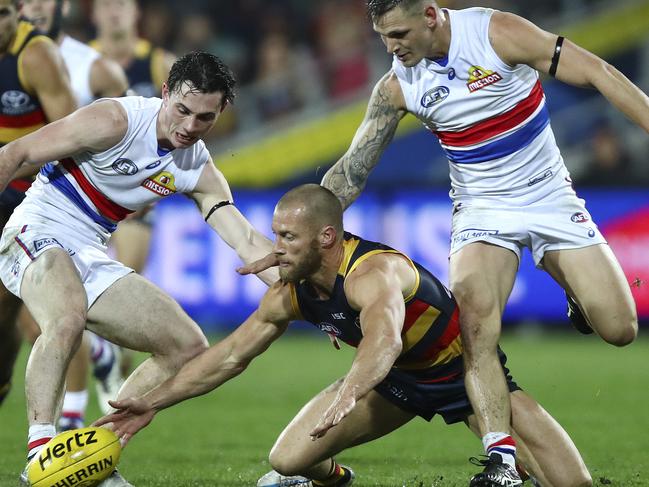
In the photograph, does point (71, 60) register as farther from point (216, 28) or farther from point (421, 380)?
point (216, 28)

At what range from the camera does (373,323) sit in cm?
469

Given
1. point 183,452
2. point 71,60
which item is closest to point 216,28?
point 71,60

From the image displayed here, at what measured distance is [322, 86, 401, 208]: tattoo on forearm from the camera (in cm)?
629

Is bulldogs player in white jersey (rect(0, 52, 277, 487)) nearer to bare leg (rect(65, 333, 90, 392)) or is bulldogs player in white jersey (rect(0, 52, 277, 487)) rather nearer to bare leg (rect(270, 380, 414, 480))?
bare leg (rect(270, 380, 414, 480))

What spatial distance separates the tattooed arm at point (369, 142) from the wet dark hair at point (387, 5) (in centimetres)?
50

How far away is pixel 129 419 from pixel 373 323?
4.38 feet

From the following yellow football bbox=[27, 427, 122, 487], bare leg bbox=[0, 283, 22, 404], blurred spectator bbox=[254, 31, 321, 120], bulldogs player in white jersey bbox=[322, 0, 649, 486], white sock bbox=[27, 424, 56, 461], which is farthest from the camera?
blurred spectator bbox=[254, 31, 321, 120]

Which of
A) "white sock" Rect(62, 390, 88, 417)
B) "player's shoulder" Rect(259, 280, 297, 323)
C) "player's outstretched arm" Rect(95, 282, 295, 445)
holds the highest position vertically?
"player's shoulder" Rect(259, 280, 297, 323)

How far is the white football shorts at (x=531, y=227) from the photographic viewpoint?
6098mm

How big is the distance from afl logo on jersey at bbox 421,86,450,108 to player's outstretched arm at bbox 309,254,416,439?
47.4 inches

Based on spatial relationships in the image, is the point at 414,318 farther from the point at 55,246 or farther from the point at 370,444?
the point at 370,444

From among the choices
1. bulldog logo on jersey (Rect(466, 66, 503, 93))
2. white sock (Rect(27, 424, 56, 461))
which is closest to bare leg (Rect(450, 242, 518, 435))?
bulldog logo on jersey (Rect(466, 66, 503, 93))

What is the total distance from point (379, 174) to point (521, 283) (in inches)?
147

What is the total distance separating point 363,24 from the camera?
1681 centimetres
